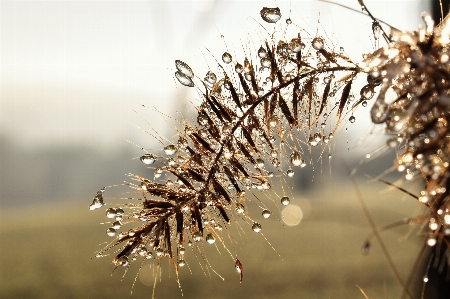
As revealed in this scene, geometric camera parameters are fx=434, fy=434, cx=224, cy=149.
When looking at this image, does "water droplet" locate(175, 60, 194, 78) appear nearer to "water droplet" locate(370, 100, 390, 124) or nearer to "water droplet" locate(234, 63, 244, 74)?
"water droplet" locate(234, 63, 244, 74)

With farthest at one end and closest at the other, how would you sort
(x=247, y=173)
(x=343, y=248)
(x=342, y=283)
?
(x=343, y=248), (x=342, y=283), (x=247, y=173)

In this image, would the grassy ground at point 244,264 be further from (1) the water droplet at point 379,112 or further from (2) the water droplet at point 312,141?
(1) the water droplet at point 379,112

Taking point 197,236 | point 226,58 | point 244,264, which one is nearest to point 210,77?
point 226,58

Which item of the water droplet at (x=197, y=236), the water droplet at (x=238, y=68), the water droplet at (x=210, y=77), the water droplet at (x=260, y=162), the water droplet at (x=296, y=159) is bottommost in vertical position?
the water droplet at (x=197, y=236)

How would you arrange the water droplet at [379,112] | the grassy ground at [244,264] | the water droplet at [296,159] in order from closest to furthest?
the water droplet at [379,112] → the water droplet at [296,159] → the grassy ground at [244,264]

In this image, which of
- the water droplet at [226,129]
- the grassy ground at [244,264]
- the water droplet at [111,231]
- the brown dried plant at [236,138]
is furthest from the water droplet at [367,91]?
the grassy ground at [244,264]

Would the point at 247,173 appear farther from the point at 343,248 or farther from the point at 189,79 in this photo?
the point at 343,248

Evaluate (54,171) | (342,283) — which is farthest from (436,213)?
(54,171)
